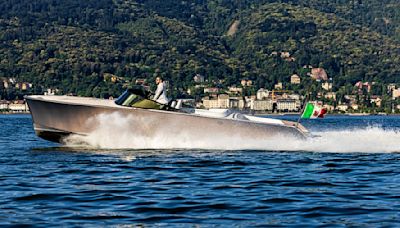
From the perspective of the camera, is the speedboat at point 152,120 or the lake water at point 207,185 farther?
the speedboat at point 152,120

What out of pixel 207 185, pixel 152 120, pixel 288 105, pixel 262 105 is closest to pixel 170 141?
pixel 152 120

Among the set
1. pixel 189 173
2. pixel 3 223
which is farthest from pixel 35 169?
pixel 3 223

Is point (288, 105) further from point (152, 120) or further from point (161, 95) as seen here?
point (152, 120)

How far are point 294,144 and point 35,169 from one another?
7611mm

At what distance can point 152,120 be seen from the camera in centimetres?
2391

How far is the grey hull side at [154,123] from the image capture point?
939 inches

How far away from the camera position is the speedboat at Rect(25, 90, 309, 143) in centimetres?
2386

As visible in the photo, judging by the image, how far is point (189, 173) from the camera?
18.9 meters

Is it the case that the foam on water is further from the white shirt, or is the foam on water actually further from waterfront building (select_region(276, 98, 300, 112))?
waterfront building (select_region(276, 98, 300, 112))

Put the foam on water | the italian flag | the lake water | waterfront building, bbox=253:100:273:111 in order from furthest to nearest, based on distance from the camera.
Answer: waterfront building, bbox=253:100:273:111 < the foam on water < the italian flag < the lake water

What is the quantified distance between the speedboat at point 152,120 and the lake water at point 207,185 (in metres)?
0.37

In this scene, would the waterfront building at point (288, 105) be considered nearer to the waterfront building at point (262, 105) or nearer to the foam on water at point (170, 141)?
the waterfront building at point (262, 105)

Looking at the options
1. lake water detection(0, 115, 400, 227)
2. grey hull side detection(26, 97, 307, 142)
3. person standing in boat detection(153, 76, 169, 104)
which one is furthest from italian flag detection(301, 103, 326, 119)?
person standing in boat detection(153, 76, 169, 104)

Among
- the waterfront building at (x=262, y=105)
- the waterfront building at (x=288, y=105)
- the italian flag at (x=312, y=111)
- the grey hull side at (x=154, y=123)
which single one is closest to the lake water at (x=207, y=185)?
the grey hull side at (x=154, y=123)
